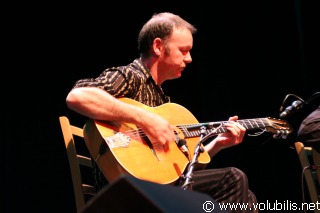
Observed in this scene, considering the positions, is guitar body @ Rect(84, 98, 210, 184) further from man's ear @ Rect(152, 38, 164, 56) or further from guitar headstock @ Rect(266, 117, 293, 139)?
guitar headstock @ Rect(266, 117, 293, 139)

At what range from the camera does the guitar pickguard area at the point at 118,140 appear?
6.54 feet

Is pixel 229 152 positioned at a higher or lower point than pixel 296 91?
lower

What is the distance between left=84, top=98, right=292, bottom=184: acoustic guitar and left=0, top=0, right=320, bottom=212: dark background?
3.89 feet

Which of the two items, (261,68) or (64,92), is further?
(261,68)

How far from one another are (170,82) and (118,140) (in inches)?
79.6

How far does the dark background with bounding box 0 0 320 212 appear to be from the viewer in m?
3.17

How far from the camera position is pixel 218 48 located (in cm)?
407

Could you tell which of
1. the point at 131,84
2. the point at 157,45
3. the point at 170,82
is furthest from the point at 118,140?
the point at 170,82

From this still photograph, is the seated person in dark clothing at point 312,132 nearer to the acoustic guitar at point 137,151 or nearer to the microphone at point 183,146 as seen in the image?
the acoustic guitar at point 137,151

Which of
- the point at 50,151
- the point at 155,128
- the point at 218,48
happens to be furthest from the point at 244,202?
the point at 218,48

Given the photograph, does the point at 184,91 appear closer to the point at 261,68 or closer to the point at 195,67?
the point at 195,67

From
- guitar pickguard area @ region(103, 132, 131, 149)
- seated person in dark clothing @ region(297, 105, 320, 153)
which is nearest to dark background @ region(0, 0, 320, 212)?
seated person in dark clothing @ region(297, 105, 320, 153)

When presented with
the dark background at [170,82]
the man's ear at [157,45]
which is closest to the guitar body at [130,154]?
the man's ear at [157,45]

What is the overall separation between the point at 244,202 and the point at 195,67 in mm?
2076
